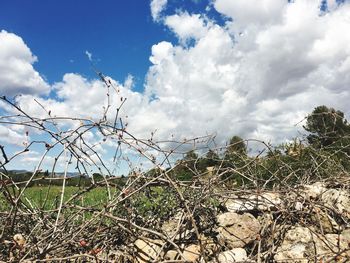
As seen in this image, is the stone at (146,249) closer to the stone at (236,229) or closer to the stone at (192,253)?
the stone at (192,253)

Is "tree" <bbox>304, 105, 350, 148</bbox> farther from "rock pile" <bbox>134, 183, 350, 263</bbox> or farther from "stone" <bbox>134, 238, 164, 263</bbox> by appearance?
"stone" <bbox>134, 238, 164, 263</bbox>

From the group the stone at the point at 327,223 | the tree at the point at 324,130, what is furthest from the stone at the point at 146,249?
the tree at the point at 324,130

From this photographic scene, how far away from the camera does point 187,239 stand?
158 inches

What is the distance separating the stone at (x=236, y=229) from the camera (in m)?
4.08

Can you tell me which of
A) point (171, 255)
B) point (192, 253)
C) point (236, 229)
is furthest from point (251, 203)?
point (171, 255)

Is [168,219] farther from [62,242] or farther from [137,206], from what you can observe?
[62,242]

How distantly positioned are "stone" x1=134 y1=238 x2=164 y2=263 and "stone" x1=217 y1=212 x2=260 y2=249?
684 millimetres

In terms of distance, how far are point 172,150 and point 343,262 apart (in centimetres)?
173

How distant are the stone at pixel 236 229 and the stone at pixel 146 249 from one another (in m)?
0.68

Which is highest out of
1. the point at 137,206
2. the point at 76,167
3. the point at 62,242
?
the point at 76,167

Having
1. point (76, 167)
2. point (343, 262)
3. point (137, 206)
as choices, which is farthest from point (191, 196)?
point (343, 262)

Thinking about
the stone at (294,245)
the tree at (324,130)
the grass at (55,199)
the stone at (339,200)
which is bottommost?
the stone at (294,245)

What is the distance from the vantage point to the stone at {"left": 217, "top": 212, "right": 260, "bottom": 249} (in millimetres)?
4078

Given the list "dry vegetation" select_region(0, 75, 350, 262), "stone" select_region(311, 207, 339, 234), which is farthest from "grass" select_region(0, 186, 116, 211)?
"stone" select_region(311, 207, 339, 234)
